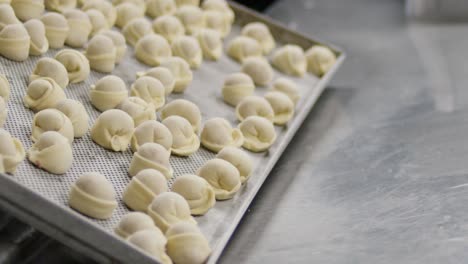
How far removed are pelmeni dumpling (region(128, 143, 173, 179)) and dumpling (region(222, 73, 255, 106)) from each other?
42 centimetres

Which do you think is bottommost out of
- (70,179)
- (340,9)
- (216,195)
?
(340,9)

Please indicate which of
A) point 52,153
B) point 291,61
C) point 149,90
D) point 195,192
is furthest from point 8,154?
point 291,61

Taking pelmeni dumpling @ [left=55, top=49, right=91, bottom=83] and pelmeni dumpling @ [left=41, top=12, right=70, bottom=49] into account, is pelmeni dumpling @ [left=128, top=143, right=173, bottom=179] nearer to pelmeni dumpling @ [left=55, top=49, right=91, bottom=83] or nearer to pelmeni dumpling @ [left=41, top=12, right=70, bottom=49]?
pelmeni dumpling @ [left=55, top=49, right=91, bottom=83]

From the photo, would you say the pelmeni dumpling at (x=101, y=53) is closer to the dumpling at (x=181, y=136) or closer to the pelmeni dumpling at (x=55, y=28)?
the pelmeni dumpling at (x=55, y=28)

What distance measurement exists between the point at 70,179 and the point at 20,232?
135 mm

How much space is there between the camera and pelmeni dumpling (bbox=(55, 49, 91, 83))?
5.30 ft

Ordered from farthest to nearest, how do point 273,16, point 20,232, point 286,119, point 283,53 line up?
point 273,16, point 283,53, point 286,119, point 20,232

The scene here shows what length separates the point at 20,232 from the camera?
1.24 m

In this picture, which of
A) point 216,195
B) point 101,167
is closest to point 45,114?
point 101,167

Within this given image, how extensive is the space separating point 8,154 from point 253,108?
68 centimetres

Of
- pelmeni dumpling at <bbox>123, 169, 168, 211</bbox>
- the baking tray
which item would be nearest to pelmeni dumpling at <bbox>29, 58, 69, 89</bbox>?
the baking tray

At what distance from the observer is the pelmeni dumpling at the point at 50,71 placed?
1.54 m

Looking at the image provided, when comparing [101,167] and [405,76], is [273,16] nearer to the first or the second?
[405,76]

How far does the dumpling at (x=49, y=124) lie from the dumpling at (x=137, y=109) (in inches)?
7.1
